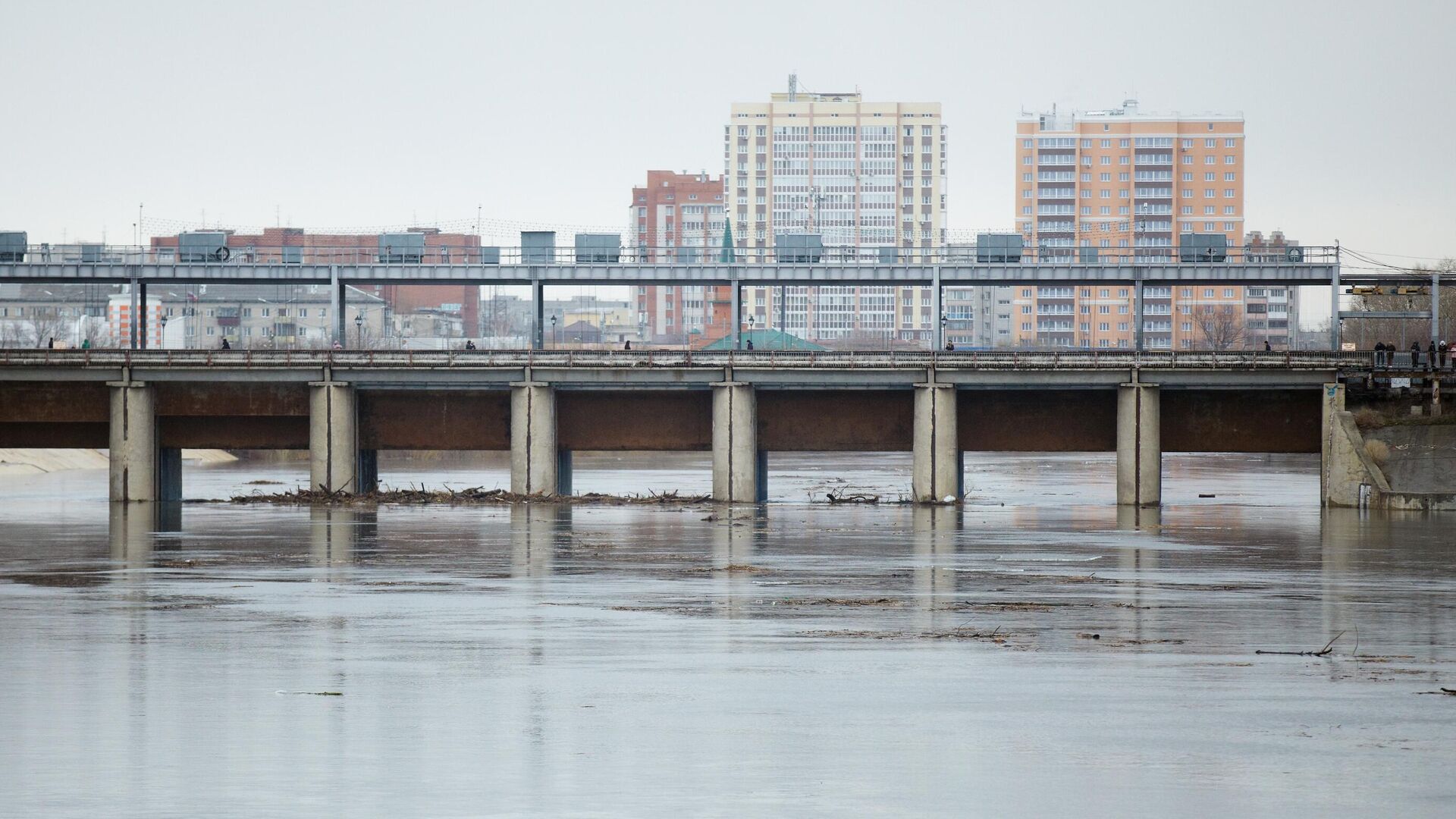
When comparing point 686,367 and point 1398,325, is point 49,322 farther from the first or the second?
point 686,367

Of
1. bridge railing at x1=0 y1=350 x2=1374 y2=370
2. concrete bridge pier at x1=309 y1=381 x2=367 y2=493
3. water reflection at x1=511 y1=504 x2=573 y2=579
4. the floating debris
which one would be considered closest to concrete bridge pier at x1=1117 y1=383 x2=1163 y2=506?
bridge railing at x1=0 y1=350 x2=1374 y2=370

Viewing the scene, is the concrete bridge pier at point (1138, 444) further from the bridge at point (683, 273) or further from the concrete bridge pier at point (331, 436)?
the concrete bridge pier at point (331, 436)

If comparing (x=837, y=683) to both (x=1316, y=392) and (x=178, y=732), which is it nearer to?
(x=178, y=732)

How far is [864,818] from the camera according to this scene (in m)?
15.3

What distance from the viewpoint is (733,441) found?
67.3 m

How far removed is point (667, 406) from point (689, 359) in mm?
4170

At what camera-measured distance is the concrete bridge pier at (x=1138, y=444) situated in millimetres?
65500

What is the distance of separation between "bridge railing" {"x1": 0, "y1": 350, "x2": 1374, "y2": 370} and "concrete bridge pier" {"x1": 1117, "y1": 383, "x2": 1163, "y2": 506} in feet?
3.73

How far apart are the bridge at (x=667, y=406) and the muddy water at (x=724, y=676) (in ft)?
57.9

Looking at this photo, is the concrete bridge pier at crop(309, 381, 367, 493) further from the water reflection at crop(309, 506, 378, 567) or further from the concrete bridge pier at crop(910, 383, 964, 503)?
the concrete bridge pier at crop(910, 383, 964, 503)

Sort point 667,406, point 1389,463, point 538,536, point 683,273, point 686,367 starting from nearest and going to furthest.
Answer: point 538,536
point 1389,463
point 686,367
point 667,406
point 683,273

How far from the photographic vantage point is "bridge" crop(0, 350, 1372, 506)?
217 ft

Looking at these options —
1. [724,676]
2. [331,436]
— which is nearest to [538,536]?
[331,436]

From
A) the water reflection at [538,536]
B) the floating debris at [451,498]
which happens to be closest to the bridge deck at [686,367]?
the floating debris at [451,498]
